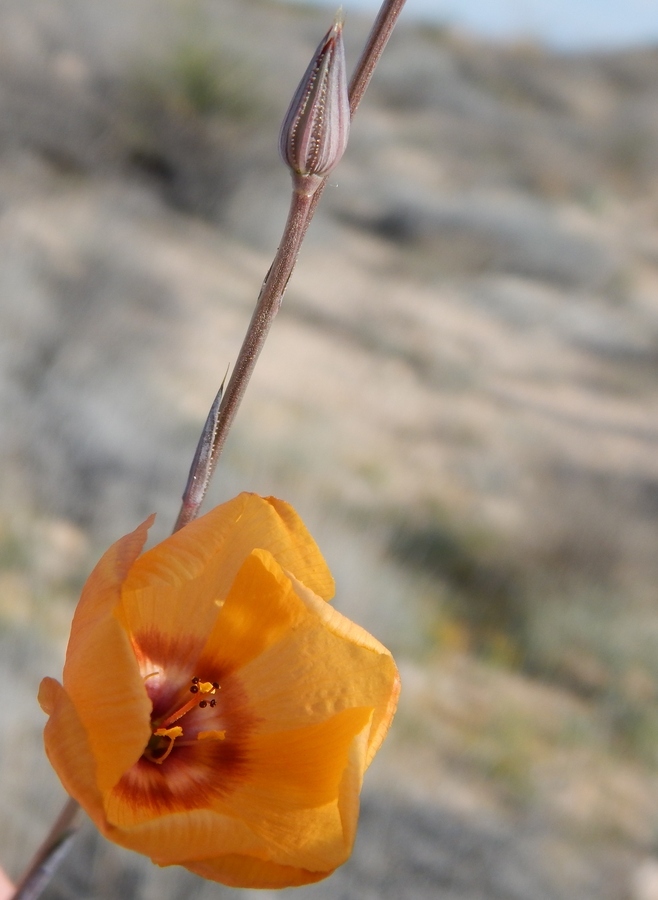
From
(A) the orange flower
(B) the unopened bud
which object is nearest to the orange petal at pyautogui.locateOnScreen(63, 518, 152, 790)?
(A) the orange flower

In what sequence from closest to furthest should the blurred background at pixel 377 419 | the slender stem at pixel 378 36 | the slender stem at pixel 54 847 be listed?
1. the slender stem at pixel 378 36
2. the slender stem at pixel 54 847
3. the blurred background at pixel 377 419

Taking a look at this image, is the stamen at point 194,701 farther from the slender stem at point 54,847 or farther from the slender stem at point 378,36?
the slender stem at point 378,36

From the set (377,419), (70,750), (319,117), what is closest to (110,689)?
(70,750)

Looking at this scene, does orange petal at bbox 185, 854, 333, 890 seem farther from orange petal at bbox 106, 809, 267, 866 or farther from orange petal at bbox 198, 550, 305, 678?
orange petal at bbox 198, 550, 305, 678

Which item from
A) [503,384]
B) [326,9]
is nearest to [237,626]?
[503,384]

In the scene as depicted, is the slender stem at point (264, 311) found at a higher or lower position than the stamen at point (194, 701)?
higher

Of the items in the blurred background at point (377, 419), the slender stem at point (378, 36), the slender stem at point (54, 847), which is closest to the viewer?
the slender stem at point (378, 36)

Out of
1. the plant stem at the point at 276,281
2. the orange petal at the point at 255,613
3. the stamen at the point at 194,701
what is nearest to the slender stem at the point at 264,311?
the plant stem at the point at 276,281
